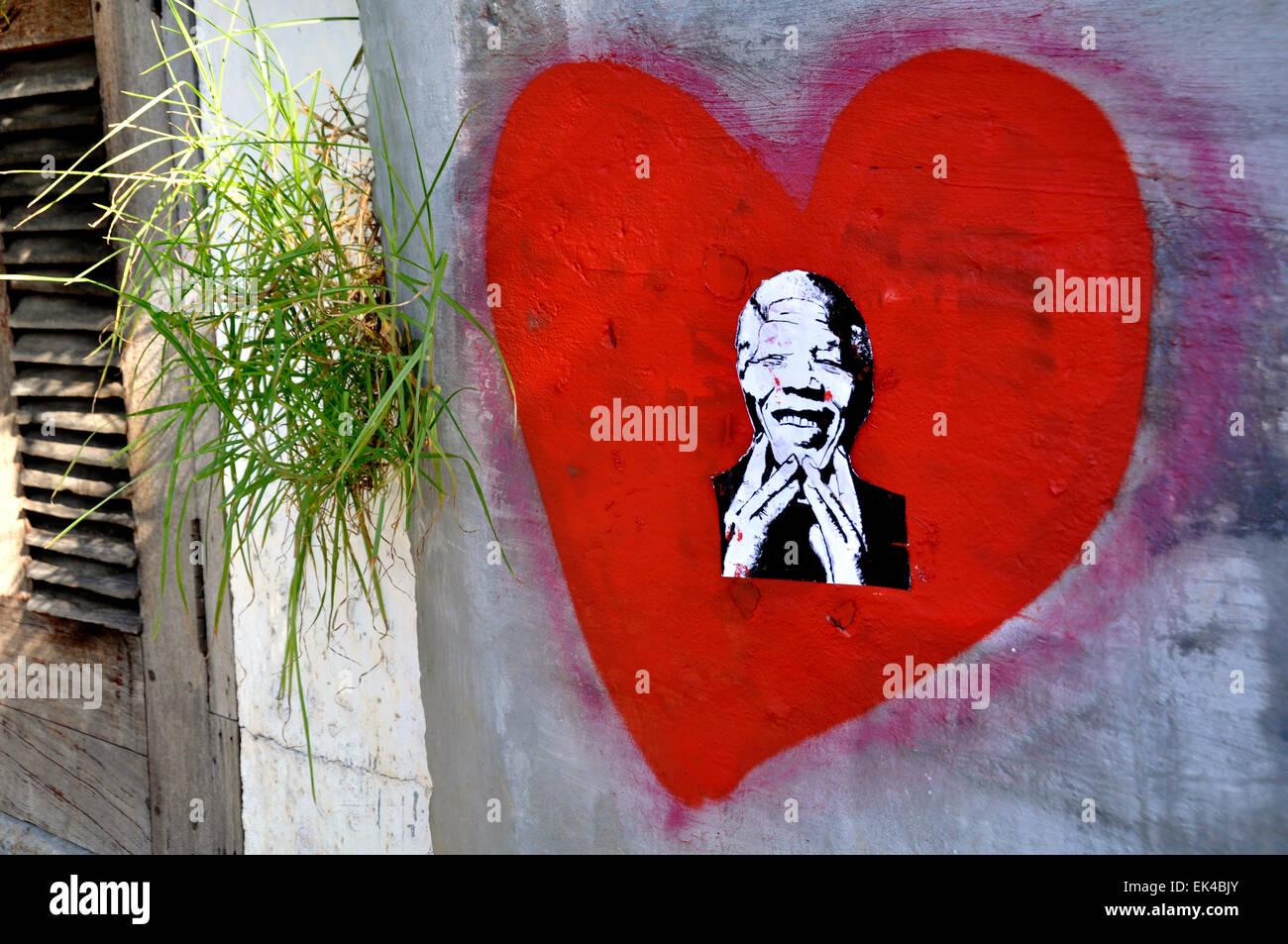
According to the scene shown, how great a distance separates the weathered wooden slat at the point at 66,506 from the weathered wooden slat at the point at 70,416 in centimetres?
24

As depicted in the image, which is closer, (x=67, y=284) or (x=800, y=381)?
(x=800, y=381)

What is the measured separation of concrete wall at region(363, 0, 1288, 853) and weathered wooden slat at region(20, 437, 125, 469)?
1665mm

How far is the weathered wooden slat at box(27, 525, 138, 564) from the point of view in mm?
3207

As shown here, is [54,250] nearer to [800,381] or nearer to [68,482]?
[68,482]

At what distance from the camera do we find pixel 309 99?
7.84 ft

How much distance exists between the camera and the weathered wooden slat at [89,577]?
127 inches

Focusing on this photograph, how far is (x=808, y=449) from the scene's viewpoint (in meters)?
1.61

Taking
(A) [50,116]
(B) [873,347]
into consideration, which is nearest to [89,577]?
(A) [50,116]

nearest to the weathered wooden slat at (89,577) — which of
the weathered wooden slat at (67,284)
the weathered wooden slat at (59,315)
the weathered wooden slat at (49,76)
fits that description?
the weathered wooden slat at (59,315)

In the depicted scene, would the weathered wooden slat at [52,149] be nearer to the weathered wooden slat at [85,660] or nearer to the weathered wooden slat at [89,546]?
the weathered wooden slat at [89,546]

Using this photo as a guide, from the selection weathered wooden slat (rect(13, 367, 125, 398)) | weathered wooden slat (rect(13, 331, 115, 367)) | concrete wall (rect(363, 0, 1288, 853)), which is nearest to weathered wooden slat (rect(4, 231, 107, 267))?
weathered wooden slat (rect(13, 331, 115, 367))

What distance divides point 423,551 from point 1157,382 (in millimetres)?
1438

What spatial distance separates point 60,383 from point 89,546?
543mm
